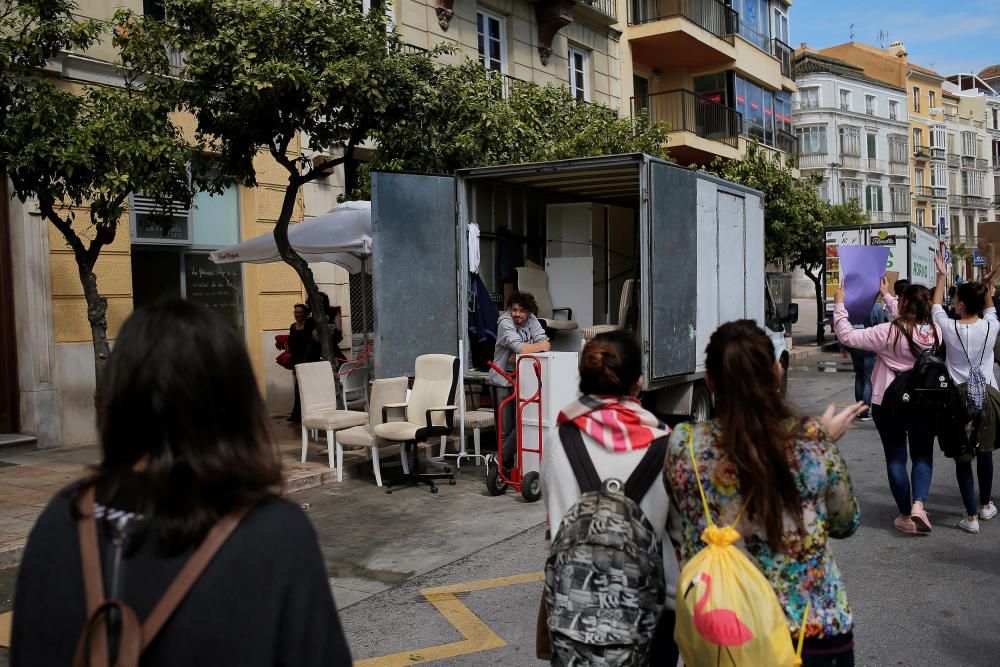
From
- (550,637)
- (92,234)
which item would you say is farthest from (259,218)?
(550,637)

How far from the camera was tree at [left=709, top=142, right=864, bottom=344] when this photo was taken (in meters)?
22.8

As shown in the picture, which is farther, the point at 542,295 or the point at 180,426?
the point at 542,295

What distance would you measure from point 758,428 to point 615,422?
45cm

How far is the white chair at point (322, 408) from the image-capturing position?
9.19 m

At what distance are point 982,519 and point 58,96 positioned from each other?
8271 mm

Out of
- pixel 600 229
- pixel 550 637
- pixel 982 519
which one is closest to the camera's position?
pixel 550 637

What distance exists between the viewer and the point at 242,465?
158 cm

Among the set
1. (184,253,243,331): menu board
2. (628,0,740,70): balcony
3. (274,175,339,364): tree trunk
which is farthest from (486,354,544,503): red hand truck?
(628,0,740,70): balcony

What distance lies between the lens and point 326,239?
36.0 feet

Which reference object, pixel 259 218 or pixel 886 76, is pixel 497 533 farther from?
pixel 886 76

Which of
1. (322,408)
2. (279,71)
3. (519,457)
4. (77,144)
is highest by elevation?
(279,71)

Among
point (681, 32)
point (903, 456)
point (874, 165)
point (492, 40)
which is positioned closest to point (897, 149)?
point (874, 165)

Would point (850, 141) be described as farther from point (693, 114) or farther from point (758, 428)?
point (758, 428)

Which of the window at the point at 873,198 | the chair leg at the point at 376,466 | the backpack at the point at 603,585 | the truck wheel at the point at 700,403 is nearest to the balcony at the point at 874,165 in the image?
the window at the point at 873,198
